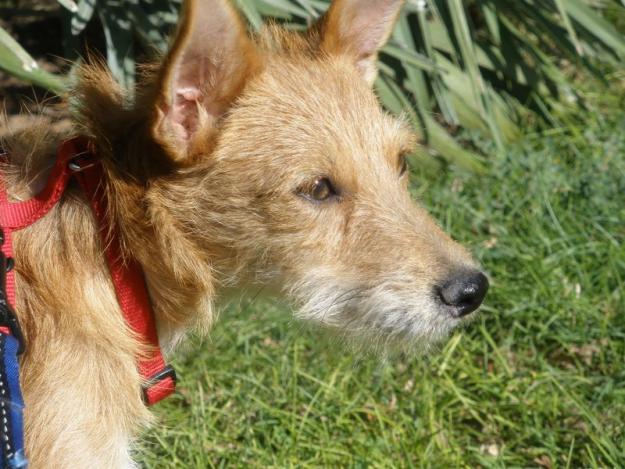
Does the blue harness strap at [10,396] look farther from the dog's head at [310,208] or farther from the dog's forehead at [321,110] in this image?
the dog's forehead at [321,110]

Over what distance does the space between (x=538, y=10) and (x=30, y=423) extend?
13.9 feet

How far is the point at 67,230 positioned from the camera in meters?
2.81

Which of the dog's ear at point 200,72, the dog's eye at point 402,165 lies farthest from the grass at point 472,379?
the dog's ear at point 200,72

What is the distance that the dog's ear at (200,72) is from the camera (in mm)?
2525

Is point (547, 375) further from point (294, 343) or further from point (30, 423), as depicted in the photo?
point (30, 423)

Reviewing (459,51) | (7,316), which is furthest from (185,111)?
(459,51)

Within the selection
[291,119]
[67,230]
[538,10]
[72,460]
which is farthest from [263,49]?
[538,10]

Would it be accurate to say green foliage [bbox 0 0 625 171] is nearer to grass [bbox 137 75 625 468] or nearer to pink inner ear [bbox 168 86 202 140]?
grass [bbox 137 75 625 468]

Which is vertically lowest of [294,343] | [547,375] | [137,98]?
[294,343]

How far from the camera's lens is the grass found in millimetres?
3787

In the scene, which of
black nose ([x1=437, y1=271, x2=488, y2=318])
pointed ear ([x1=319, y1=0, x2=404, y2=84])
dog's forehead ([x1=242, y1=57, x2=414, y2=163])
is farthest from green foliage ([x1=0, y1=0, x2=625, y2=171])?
black nose ([x1=437, y1=271, x2=488, y2=318])

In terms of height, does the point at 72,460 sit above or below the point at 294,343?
above

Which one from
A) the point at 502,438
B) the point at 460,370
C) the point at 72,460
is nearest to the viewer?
the point at 72,460

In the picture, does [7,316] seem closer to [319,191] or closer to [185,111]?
[185,111]
